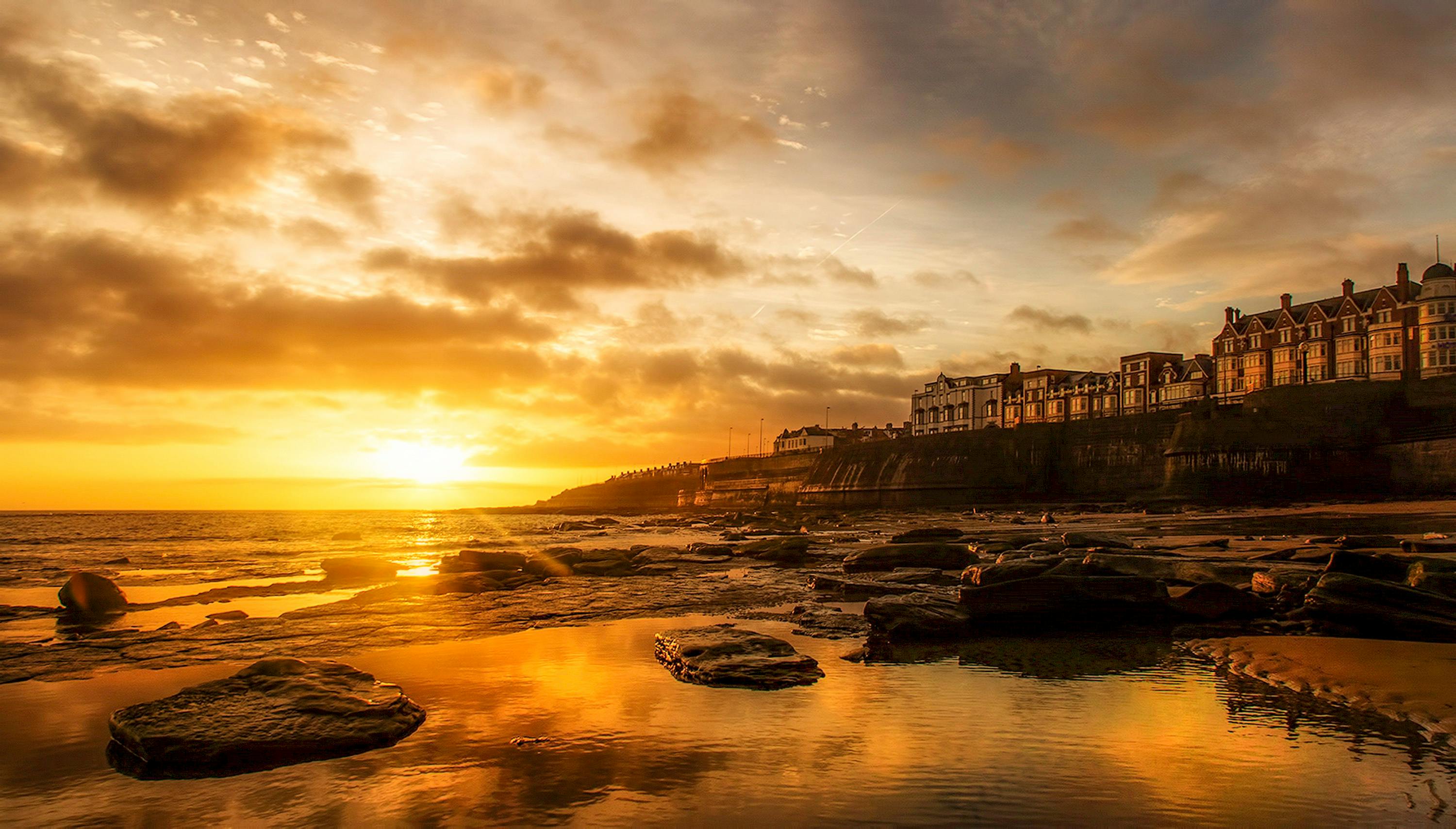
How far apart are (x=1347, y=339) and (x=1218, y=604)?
299ft

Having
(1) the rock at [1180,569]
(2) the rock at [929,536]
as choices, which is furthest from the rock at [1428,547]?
(2) the rock at [929,536]

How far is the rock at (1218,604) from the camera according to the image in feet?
40.3

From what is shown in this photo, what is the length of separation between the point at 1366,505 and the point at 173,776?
60.0m

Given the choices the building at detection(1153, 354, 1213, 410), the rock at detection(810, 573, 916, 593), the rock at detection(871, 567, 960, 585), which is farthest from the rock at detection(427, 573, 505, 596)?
the building at detection(1153, 354, 1213, 410)

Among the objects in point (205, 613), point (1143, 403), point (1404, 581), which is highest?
point (1143, 403)

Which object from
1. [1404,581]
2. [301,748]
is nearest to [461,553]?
[301,748]

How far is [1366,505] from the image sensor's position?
47250mm

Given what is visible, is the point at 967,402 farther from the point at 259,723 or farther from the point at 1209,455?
the point at 259,723

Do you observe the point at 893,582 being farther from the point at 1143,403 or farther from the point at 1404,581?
the point at 1143,403

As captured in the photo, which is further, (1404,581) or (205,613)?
(205,613)

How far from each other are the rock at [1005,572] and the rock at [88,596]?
18.1m

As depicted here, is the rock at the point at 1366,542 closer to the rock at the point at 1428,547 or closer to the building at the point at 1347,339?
the rock at the point at 1428,547

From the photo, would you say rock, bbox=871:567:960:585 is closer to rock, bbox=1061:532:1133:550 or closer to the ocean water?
rock, bbox=1061:532:1133:550

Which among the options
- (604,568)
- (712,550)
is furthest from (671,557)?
(712,550)
